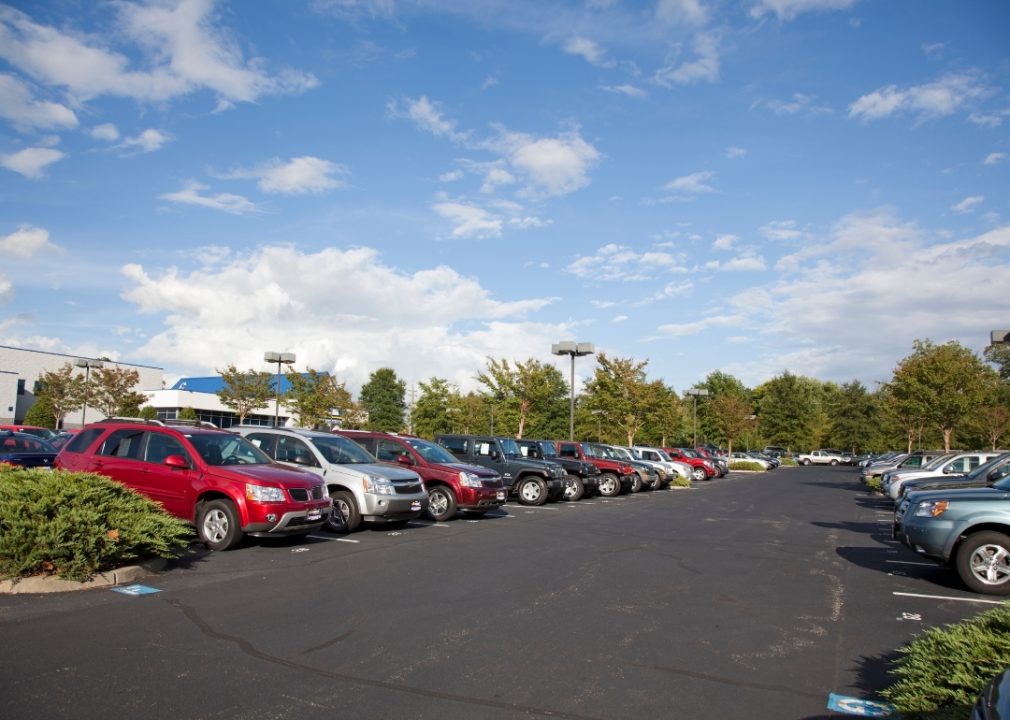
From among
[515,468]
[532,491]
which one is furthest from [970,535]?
Answer: [515,468]

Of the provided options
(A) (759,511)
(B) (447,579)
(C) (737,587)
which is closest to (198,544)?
(B) (447,579)

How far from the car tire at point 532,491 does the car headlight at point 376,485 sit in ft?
26.0

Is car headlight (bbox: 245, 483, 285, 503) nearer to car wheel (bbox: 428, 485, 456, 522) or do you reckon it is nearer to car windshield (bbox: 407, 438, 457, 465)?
car wheel (bbox: 428, 485, 456, 522)

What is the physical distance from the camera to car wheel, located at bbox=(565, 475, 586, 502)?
2248cm

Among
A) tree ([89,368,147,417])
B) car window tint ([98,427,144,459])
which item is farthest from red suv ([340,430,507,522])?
tree ([89,368,147,417])

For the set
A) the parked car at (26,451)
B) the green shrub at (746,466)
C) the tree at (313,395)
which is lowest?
the green shrub at (746,466)

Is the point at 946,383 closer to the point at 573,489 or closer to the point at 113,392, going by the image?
the point at 573,489

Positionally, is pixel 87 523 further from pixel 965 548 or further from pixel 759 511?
pixel 759 511

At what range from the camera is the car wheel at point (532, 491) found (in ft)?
65.6

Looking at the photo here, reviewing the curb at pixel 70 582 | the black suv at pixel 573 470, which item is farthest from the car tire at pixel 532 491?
the curb at pixel 70 582

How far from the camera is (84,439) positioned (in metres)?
11.6

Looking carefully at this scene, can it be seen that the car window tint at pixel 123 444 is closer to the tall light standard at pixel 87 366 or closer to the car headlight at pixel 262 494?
the car headlight at pixel 262 494

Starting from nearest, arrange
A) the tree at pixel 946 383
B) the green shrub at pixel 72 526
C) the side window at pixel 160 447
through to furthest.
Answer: the green shrub at pixel 72 526, the side window at pixel 160 447, the tree at pixel 946 383

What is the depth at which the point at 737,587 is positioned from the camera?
866 centimetres
